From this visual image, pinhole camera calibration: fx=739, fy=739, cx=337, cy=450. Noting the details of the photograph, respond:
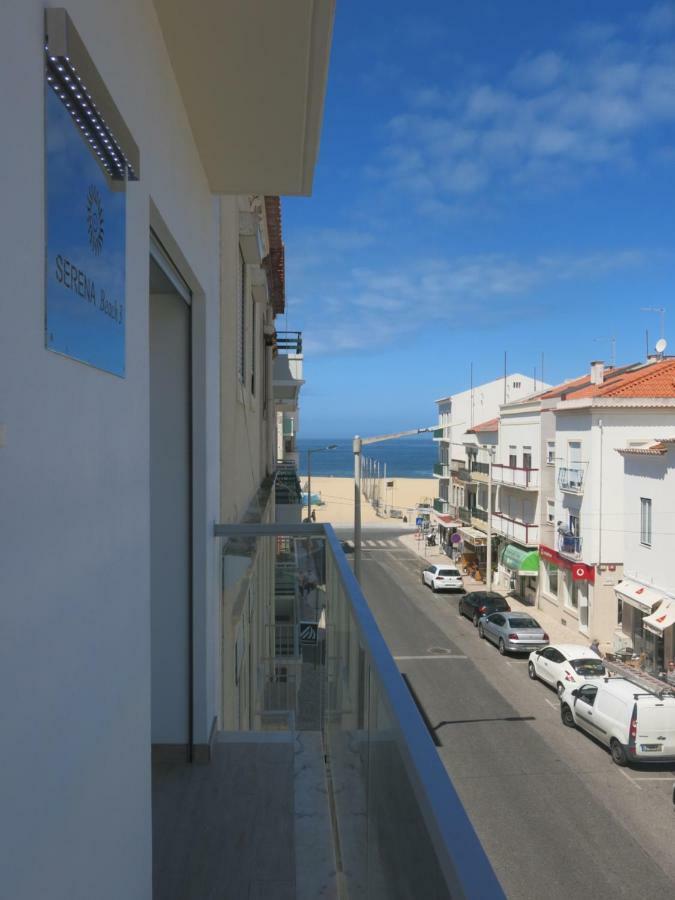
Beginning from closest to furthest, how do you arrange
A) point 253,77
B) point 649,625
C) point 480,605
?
1. point 253,77
2. point 649,625
3. point 480,605

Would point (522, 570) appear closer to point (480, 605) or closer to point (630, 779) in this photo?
point (480, 605)

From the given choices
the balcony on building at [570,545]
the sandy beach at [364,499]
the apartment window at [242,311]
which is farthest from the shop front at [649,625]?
the sandy beach at [364,499]

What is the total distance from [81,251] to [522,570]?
103 ft

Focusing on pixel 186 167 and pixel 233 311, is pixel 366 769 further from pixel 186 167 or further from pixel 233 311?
pixel 233 311

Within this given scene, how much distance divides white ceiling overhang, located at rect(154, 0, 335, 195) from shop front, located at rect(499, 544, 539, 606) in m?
29.0

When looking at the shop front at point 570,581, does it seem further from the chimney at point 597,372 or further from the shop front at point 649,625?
the chimney at point 597,372

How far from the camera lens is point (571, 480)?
1093 inches

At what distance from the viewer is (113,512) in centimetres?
220

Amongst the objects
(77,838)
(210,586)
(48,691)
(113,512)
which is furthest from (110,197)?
(210,586)

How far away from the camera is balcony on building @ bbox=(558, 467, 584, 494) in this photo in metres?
27.1

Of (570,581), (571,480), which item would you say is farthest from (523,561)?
(571,480)

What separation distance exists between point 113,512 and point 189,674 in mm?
3069

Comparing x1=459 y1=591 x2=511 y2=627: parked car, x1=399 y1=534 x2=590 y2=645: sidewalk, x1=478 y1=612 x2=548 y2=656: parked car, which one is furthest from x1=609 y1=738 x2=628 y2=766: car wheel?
x1=459 y1=591 x2=511 y2=627: parked car

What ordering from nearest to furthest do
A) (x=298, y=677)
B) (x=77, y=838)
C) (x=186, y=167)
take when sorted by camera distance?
1. (x=77, y=838)
2. (x=186, y=167)
3. (x=298, y=677)
